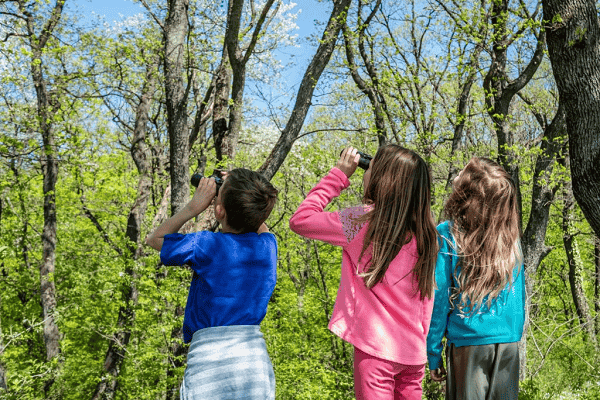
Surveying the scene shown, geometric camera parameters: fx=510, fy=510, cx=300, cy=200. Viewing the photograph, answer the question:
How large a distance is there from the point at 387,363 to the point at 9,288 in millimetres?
16088

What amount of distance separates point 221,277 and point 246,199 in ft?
1.15

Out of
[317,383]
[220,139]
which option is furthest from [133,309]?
[317,383]

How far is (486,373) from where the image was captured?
2.24 m

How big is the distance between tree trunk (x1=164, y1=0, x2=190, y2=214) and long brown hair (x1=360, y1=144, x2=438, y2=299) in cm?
369

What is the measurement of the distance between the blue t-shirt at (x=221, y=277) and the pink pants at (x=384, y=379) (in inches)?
18.8

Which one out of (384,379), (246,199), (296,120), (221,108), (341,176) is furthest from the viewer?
(221,108)

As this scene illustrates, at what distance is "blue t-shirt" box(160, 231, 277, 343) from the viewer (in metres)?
2.11

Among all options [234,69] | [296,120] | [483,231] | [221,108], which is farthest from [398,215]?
[221,108]

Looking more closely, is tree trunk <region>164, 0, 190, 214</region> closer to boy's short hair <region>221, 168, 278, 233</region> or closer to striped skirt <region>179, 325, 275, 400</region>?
boy's short hair <region>221, 168, 278, 233</region>

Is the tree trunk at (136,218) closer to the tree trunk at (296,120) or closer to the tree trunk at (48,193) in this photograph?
the tree trunk at (48,193)

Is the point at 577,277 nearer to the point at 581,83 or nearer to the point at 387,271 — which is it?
the point at 581,83

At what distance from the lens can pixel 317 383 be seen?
10547 millimetres

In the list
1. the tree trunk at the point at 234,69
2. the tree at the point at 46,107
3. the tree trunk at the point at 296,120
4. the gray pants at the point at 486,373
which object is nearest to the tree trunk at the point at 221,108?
the tree trunk at the point at 234,69

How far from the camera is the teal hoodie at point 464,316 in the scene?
227cm
